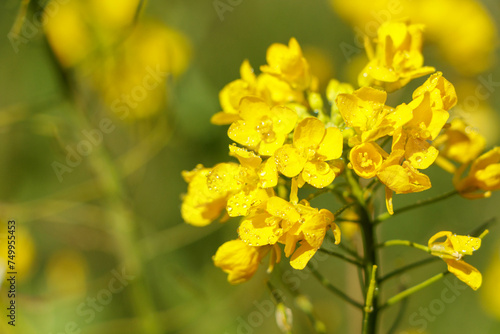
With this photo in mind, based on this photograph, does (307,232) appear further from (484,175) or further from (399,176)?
(484,175)

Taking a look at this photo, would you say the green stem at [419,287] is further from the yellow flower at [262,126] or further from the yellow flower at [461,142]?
the yellow flower at [262,126]

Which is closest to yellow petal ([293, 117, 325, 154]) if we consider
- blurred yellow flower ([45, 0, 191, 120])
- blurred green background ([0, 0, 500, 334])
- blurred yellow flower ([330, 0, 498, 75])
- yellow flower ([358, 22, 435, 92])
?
yellow flower ([358, 22, 435, 92])

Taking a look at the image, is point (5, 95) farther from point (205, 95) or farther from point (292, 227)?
point (292, 227)

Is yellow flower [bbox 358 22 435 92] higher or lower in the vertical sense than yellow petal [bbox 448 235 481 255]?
higher

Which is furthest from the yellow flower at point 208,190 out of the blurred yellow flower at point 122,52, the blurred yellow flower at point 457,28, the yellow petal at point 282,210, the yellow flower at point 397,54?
the blurred yellow flower at point 457,28

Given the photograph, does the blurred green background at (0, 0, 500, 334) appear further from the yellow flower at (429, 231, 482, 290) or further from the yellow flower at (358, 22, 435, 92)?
the yellow flower at (429, 231, 482, 290)
